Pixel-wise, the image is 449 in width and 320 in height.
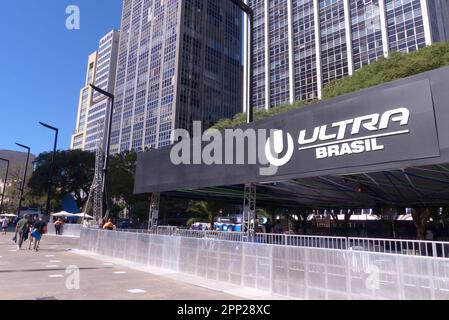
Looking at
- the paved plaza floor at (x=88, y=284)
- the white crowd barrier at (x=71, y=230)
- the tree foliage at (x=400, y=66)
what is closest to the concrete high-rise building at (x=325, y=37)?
the tree foliage at (x=400, y=66)

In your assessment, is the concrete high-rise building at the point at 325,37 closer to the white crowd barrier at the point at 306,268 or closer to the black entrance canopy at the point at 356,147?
the black entrance canopy at the point at 356,147

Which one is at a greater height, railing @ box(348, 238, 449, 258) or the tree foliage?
the tree foliage

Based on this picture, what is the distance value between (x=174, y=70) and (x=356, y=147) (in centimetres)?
8811

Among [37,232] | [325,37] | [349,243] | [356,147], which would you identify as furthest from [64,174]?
[349,243]

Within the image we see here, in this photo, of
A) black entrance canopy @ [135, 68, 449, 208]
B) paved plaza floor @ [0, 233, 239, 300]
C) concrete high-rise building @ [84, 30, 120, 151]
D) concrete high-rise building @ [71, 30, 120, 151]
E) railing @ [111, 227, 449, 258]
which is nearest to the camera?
railing @ [111, 227, 449, 258]

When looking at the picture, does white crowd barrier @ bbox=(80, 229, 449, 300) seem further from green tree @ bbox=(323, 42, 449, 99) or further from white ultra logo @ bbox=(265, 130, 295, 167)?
green tree @ bbox=(323, 42, 449, 99)

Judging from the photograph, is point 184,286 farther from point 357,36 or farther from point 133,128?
point 133,128

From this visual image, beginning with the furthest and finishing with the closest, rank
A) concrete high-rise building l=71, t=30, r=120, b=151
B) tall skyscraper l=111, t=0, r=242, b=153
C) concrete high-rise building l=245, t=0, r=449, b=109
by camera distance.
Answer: concrete high-rise building l=71, t=30, r=120, b=151
tall skyscraper l=111, t=0, r=242, b=153
concrete high-rise building l=245, t=0, r=449, b=109

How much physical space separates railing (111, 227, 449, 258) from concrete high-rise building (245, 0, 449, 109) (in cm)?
4270

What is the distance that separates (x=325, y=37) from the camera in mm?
66688

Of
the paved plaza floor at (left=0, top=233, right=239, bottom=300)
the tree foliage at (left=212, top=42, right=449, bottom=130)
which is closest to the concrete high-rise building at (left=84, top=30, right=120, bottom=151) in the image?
the tree foliage at (left=212, top=42, right=449, bottom=130)

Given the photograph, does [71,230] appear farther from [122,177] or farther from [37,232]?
[122,177]

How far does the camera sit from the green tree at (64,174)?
199 ft

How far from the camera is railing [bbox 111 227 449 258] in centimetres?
721
